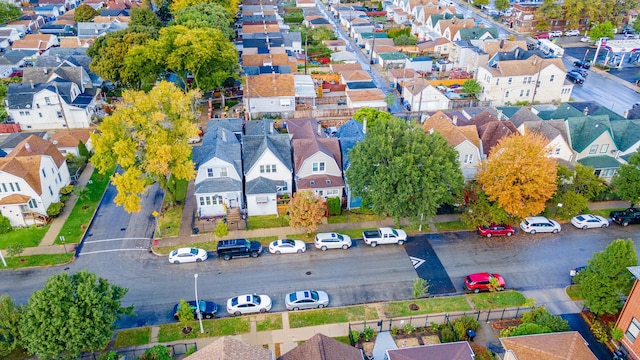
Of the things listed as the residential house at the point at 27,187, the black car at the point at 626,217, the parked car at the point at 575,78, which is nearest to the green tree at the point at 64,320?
the residential house at the point at 27,187

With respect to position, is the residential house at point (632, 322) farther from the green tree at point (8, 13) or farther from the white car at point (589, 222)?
the green tree at point (8, 13)

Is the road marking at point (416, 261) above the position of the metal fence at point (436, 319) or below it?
above

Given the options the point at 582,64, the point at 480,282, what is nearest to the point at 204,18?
the point at 480,282

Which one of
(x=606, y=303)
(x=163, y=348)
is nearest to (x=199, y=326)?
(x=163, y=348)

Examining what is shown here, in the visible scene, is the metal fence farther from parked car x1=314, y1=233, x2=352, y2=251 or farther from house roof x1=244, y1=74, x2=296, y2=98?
house roof x1=244, y1=74, x2=296, y2=98

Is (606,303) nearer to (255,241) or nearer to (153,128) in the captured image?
(255,241)

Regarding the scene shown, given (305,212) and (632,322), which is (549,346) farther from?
(305,212)
